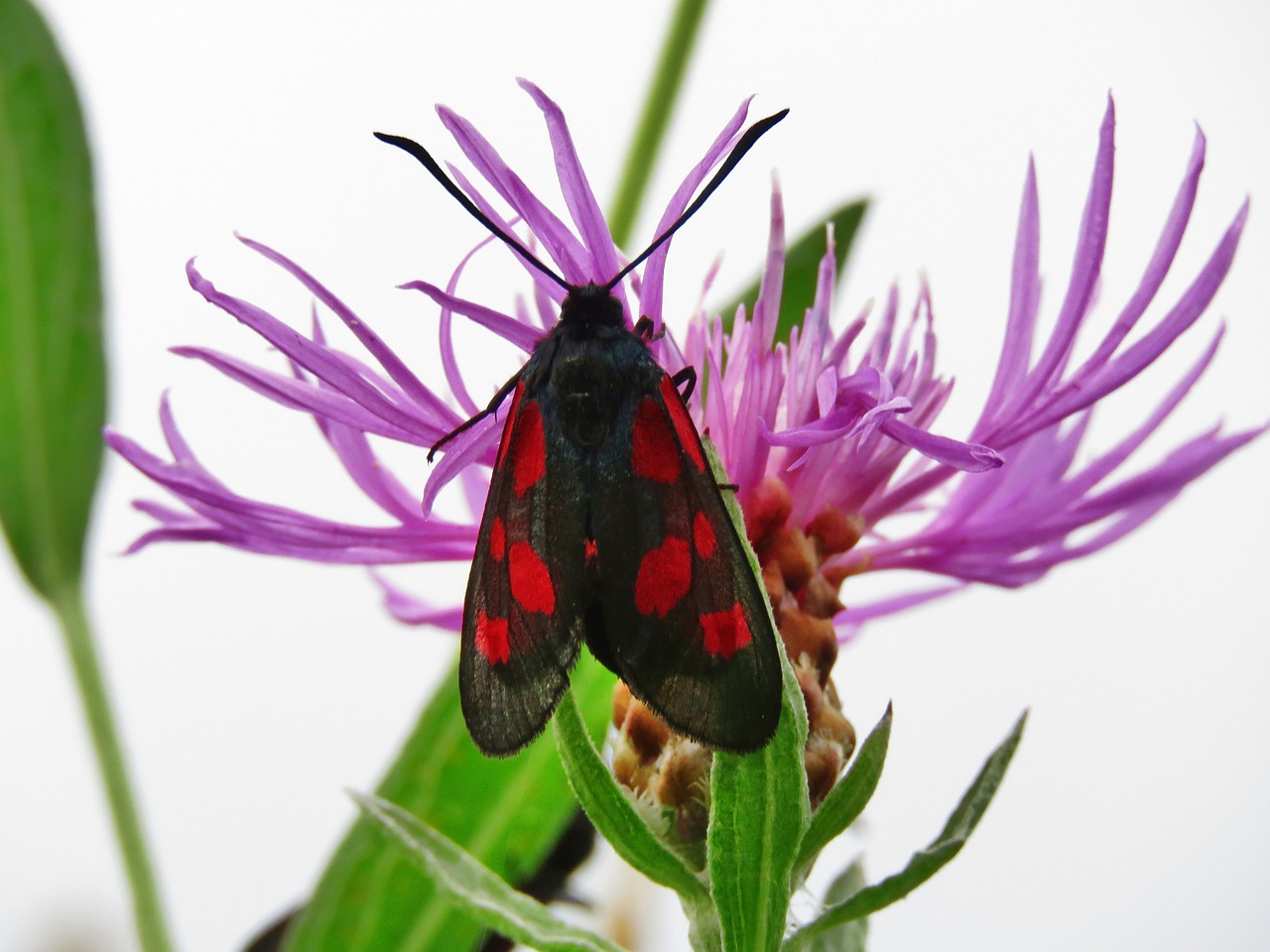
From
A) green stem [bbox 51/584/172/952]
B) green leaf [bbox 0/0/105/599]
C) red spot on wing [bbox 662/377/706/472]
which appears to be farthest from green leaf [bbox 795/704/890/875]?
green leaf [bbox 0/0/105/599]

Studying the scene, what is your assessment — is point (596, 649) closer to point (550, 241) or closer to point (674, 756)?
point (674, 756)

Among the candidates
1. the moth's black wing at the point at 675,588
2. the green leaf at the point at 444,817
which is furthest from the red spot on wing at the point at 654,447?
the green leaf at the point at 444,817

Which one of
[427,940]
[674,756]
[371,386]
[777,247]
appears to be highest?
[777,247]

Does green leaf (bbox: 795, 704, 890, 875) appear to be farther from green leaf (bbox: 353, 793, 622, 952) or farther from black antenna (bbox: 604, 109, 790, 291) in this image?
black antenna (bbox: 604, 109, 790, 291)

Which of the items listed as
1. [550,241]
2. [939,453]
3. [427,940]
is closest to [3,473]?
[427,940]

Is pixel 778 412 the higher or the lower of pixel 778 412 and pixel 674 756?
the higher

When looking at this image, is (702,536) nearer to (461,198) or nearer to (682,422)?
(682,422)
